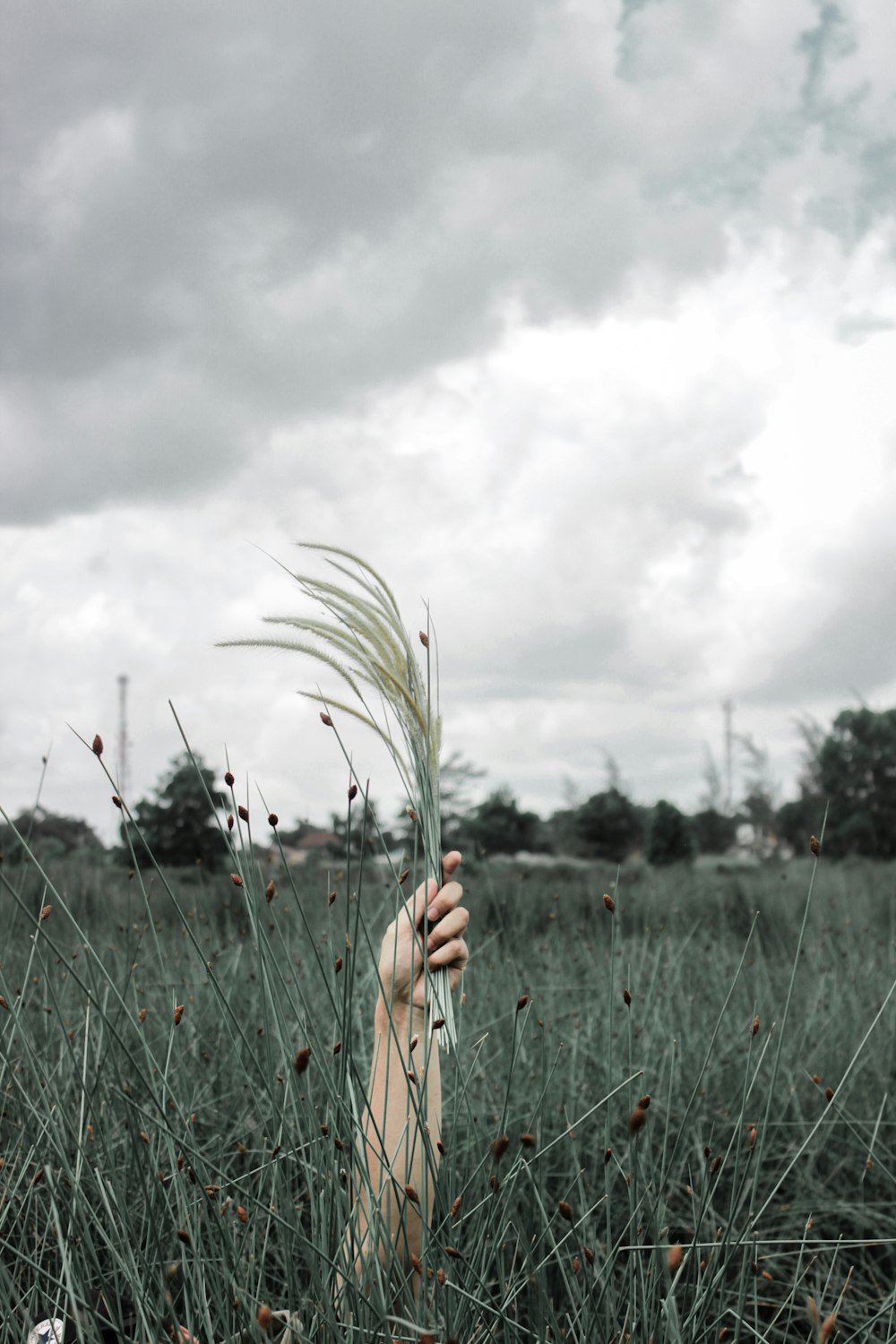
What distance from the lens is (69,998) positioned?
12.0 ft

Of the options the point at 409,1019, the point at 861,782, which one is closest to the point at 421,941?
the point at 409,1019

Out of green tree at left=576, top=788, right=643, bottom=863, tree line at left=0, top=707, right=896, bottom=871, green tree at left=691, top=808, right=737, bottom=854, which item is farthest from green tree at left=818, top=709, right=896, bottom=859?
green tree at left=691, top=808, right=737, bottom=854

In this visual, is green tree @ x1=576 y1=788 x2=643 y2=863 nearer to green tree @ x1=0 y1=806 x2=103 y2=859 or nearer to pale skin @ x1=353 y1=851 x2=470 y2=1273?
green tree @ x1=0 y1=806 x2=103 y2=859

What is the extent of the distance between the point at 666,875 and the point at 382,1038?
30.9ft

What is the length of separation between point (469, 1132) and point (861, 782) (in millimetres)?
15678

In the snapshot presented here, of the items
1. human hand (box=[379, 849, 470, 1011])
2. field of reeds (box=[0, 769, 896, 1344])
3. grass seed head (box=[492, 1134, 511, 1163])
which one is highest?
human hand (box=[379, 849, 470, 1011])

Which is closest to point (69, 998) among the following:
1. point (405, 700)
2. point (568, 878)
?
point (405, 700)

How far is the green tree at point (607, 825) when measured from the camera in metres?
15.4

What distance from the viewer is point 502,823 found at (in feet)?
44.5

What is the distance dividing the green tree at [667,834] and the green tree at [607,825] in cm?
30

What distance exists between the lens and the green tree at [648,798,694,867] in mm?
15242

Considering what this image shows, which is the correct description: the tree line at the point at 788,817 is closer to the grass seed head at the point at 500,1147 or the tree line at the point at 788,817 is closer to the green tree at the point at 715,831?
the green tree at the point at 715,831

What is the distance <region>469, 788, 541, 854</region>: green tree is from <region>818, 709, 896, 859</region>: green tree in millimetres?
5043

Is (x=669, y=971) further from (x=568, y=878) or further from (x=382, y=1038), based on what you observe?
(x=568, y=878)
